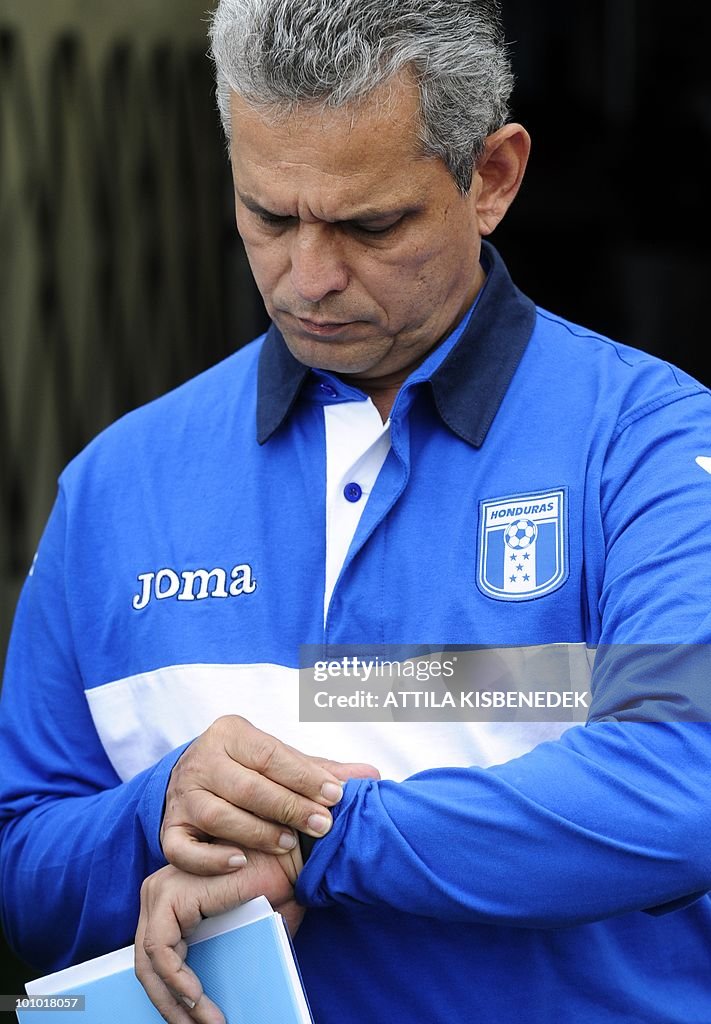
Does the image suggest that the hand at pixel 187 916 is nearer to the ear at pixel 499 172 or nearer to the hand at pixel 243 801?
the hand at pixel 243 801

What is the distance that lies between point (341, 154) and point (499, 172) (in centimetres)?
30

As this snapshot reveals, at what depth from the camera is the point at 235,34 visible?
5.47 feet

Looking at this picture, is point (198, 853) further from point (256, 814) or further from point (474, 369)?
point (474, 369)

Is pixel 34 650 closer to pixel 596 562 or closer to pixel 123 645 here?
pixel 123 645

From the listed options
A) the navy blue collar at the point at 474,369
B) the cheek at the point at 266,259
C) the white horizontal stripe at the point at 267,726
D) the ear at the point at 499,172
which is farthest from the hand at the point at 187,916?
the ear at the point at 499,172

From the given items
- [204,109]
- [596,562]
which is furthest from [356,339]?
[204,109]

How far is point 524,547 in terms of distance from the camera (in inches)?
65.3

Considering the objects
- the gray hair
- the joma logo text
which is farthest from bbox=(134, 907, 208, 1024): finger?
the gray hair

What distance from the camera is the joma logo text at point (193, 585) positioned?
1783 millimetres

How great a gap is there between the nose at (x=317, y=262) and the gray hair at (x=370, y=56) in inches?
5.6

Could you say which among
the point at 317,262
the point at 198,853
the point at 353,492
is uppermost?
the point at 317,262

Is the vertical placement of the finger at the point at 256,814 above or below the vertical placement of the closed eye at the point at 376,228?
below

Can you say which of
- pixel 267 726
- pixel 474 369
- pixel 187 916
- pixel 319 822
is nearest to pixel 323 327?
pixel 474 369

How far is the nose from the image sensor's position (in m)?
1.65
